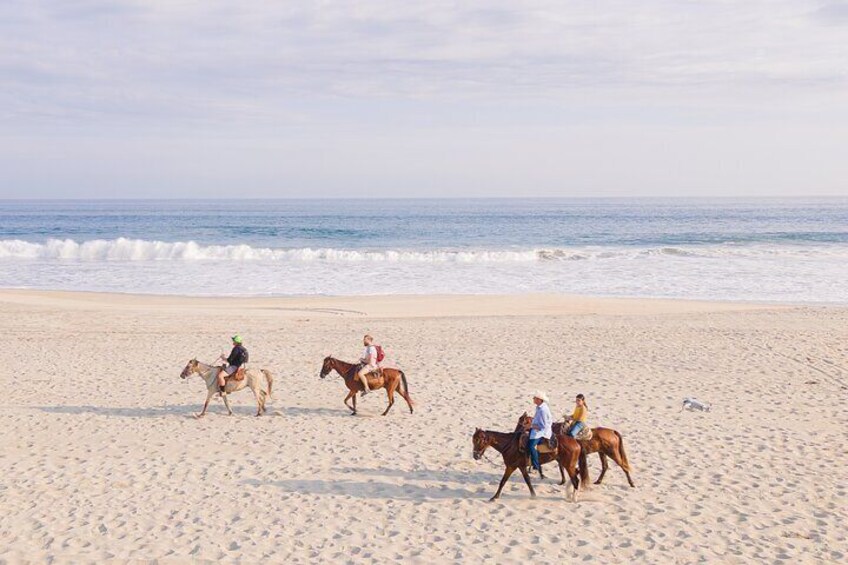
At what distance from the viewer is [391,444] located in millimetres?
12656

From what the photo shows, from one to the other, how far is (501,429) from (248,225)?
74582 mm

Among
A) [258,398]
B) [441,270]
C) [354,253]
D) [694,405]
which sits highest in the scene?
[258,398]

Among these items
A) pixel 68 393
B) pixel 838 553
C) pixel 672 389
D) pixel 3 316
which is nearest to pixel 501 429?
pixel 672 389

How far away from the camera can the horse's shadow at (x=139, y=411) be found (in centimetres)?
1455

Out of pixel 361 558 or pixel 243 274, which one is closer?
pixel 361 558

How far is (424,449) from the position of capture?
12344mm

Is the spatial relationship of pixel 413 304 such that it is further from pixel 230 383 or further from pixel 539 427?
pixel 539 427

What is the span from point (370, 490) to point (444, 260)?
3983 cm

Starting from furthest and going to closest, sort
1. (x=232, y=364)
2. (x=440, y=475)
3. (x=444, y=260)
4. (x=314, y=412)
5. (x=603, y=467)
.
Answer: (x=444, y=260) < (x=314, y=412) < (x=232, y=364) < (x=440, y=475) < (x=603, y=467)

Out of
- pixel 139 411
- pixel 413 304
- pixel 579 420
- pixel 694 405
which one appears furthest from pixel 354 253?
pixel 579 420

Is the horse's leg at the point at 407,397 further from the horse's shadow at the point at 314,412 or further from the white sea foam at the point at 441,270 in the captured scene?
the white sea foam at the point at 441,270

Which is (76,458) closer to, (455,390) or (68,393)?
(68,393)

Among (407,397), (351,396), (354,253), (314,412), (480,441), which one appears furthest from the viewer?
(354,253)

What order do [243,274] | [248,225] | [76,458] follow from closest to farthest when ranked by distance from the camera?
[76,458] → [243,274] → [248,225]
